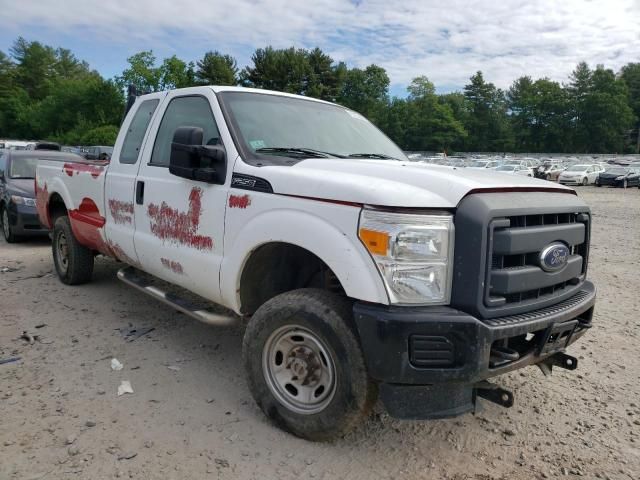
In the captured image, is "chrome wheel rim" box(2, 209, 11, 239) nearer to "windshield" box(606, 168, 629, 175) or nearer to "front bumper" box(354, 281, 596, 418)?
"front bumper" box(354, 281, 596, 418)

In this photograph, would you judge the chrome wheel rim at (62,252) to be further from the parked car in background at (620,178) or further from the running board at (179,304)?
the parked car in background at (620,178)

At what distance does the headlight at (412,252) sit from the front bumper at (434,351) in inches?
3.8

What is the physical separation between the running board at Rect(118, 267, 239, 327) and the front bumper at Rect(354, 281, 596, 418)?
1336 millimetres

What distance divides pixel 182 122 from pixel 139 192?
2.29 feet

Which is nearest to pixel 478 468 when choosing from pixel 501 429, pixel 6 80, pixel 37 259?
pixel 501 429

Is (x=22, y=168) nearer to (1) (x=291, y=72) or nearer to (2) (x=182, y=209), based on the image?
(2) (x=182, y=209)

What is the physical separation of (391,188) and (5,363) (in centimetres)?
332

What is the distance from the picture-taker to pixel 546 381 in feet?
12.4

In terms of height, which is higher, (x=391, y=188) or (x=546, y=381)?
(x=391, y=188)

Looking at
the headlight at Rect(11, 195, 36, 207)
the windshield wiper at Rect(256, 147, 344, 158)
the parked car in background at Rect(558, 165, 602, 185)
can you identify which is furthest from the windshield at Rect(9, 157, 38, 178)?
the parked car in background at Rect(558, 165, 602, 185)

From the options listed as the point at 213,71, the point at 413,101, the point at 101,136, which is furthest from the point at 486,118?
the point at 101,136

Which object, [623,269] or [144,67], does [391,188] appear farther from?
[144,67]

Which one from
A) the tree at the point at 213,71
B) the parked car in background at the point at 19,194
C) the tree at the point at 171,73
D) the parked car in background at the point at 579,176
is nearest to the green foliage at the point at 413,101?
the tree at the point at 213,71

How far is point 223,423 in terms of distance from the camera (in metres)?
3.10
